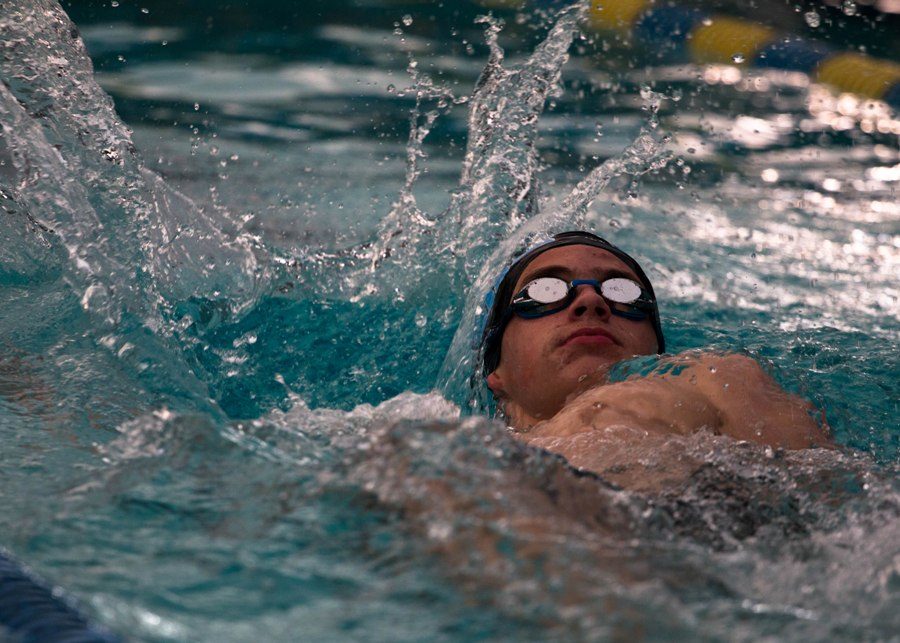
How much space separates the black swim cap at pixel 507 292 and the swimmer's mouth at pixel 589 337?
0.84 ft

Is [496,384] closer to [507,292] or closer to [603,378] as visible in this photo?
[507,292]

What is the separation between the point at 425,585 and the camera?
1.42 m

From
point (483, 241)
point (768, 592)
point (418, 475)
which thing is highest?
point (483, 241)

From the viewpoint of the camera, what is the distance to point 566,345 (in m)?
2.58

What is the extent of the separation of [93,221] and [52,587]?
5.76ft

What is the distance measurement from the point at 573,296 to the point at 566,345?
15cm

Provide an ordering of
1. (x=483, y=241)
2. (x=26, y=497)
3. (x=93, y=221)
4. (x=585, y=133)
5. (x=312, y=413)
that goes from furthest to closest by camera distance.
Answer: (x=585, y=133), (x=483, y=241), (x=93, y=221), (x=312, y=413), (x=26, y=497)

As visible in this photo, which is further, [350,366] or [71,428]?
[350,366]

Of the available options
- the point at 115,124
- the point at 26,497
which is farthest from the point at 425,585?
the point at 115,124

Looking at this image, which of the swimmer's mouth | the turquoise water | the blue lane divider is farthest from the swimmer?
the blue lane divider

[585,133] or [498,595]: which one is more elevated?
[585,133]

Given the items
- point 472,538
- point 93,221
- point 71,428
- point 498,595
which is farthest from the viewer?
point 93,221

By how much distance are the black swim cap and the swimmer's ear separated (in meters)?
0.03

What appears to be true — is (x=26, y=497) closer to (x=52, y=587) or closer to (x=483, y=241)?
(x=52, y=587)
